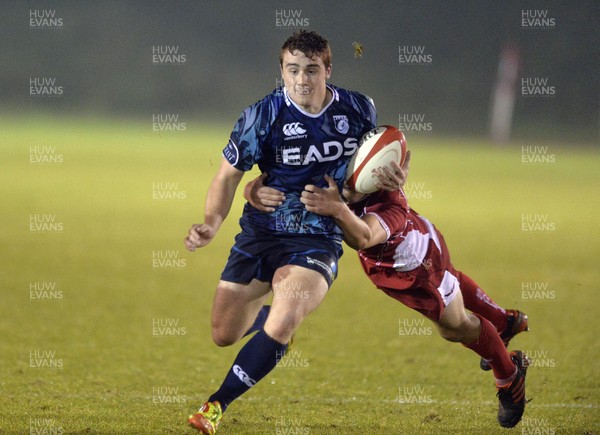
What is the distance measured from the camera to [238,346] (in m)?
9.14

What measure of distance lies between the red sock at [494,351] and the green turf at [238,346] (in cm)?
34

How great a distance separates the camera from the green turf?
20.8 ft

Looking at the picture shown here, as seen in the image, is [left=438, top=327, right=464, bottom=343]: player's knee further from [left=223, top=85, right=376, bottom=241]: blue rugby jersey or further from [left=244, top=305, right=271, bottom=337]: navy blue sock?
[left=244, top=305, right=271, bottom=337]: navy blue sock

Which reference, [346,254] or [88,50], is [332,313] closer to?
[346,254]

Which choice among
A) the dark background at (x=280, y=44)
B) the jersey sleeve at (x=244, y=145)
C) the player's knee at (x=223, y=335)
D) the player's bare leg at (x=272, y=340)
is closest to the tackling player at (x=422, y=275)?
the jersey sleeve at (x=244, y=145)

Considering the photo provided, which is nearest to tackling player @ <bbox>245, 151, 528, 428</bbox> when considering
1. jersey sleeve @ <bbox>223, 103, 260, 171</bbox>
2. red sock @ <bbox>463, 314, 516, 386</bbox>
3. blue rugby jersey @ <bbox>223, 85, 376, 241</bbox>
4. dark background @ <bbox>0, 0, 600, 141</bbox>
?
red sock @ <bbox>463, 314, 516, 386</bbox>

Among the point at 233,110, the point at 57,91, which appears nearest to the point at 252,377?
the point at 233,110

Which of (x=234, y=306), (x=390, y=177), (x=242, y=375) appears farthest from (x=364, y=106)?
(x=242, y=375)

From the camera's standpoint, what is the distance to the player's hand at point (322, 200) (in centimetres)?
539

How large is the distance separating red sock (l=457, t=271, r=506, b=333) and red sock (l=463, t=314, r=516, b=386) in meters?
0.29

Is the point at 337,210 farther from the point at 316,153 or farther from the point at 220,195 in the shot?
the point at 220,195

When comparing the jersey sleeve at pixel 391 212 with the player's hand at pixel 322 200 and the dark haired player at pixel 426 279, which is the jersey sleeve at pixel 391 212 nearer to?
the dark haired player at pixel 426 279

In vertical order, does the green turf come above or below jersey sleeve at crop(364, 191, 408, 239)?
below

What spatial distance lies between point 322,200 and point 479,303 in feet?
5.81
